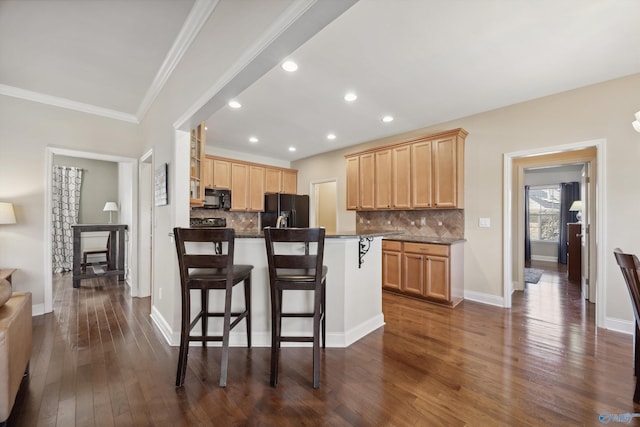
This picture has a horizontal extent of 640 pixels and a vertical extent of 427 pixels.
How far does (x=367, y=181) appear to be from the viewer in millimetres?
4801

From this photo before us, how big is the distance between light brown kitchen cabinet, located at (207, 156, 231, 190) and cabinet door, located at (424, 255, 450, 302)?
4.05 metres

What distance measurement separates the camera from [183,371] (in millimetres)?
1814

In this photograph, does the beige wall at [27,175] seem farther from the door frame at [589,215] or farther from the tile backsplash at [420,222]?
the door frame at [589,215]

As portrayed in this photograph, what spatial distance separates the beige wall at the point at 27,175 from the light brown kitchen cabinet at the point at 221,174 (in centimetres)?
210

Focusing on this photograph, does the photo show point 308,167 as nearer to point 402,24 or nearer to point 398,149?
point 398,149

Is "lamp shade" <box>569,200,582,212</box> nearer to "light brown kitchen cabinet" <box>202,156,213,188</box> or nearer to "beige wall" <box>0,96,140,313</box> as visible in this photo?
"light brown kitchen cabinet" <box>202,156,213,188</box>

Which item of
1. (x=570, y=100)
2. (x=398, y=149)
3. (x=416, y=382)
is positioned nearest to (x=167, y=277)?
(x=416, y=382)

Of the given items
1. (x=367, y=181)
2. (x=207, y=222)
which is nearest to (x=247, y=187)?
(x=207, y=222)

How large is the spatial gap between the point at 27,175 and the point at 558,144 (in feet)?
21.5

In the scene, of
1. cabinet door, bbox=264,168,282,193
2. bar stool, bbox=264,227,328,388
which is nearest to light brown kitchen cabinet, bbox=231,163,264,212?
cabinet door, bbox=264,168,282,193

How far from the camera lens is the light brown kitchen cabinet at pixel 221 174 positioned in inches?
203

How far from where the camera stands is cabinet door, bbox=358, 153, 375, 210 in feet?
15.5

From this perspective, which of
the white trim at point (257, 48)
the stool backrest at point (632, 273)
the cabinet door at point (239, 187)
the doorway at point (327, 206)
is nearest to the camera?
the white trim at point (257, 48)

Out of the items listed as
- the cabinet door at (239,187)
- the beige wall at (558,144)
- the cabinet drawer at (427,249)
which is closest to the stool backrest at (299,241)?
the cabinet drawer at (427,249)
